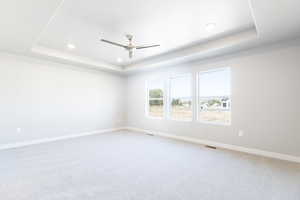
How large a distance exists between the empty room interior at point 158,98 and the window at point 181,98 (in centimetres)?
4

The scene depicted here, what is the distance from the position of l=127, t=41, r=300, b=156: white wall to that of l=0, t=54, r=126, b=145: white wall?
3.70 metres

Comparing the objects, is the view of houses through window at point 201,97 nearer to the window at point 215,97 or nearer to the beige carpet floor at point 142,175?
the window at point 215,97

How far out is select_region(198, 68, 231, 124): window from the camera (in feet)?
13.3

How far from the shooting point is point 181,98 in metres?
4.97

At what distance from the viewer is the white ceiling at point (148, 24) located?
219 cm

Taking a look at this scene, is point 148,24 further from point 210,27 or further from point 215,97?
point 215,97

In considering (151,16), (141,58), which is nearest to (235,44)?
(151,16)

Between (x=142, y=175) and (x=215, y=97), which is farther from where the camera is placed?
(x=215, y=97)

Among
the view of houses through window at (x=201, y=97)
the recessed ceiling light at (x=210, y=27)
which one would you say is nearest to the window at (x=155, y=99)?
the view of houses through window at (x=201, y=97)

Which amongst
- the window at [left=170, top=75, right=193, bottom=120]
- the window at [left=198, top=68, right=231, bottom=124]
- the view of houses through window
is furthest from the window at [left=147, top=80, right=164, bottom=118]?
the window at [left=198, top=68, right=231, bottom=124]

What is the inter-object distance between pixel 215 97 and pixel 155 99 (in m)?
2.25

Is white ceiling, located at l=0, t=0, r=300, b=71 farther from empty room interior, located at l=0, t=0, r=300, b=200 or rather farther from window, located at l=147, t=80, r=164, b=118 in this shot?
window, located at l=147, t=80, r=164, b=118

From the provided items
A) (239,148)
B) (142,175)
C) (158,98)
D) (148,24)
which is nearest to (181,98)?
(158,98)

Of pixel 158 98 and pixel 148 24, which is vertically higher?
pixel 148 24
